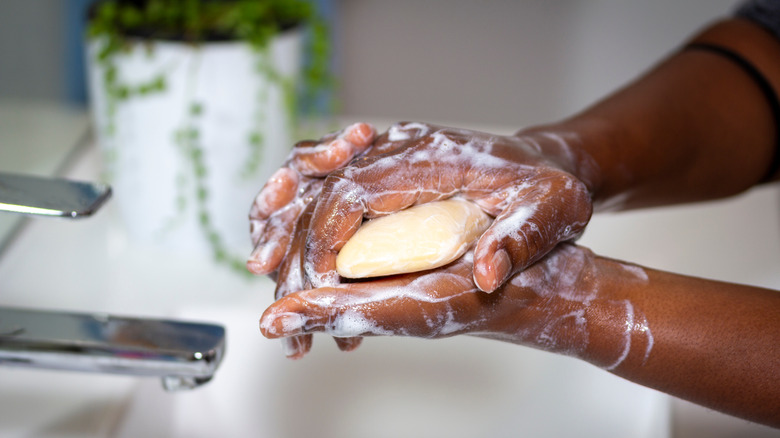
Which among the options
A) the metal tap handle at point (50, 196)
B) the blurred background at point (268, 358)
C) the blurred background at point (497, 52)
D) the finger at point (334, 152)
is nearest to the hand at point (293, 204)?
the finger at point (334, 152)

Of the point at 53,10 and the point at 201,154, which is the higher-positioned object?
the point at 53,10

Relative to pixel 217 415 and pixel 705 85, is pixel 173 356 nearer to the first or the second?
pixel 217 415

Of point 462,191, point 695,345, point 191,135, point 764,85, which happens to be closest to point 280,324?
point 462,191

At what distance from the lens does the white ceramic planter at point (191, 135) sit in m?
0.78

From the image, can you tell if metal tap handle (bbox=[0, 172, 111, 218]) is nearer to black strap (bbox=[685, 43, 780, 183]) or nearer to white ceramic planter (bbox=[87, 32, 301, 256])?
white ceramic planter (bbox=[87, 32, 301, 256])

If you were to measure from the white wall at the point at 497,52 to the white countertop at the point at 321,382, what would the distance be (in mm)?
1168

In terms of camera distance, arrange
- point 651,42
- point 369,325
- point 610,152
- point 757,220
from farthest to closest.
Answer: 1. point 651,42
2. point 757,220
3. point 610,152
4. point 369,325

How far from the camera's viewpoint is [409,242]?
0.43 meters

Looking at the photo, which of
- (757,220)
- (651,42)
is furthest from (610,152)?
(651,42)

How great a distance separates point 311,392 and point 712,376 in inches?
15.4

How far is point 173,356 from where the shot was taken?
491 mm

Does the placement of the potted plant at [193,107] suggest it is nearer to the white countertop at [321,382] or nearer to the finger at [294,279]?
the white countertop at [321,382]

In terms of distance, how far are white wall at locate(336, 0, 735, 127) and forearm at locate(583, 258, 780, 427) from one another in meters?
1.53

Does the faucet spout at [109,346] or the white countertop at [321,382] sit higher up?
the faucet spout at [109,346]
